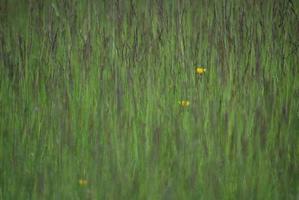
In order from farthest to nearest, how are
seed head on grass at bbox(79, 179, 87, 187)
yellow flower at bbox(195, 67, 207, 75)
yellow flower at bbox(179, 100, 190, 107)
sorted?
yellow flower at bbox(195, 67, 207, 75) < yellow flower at bbox(179, 100, 190, 107) < seed head on grass at bbox(79, 179, 87, 187)

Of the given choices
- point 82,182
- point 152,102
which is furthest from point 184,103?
point 82,182

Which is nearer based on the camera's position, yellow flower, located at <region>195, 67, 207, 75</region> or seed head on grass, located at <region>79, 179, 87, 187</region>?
seed head on grass, located at <region>79, 179, 87, 187</region>

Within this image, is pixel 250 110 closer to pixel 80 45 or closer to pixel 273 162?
pixel 273 162

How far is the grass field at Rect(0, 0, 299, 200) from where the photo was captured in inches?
91.3

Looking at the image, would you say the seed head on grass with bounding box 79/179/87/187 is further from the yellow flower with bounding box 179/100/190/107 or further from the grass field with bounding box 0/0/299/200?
the yellow flower with bounding box 179/100/190/107

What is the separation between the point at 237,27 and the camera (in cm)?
294

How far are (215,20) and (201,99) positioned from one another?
1.88 feet

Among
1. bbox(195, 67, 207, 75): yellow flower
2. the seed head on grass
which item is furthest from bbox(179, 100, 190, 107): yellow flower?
the seed head on grass

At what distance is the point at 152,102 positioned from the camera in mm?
2588

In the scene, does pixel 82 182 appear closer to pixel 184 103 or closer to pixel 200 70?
pixel 184 103

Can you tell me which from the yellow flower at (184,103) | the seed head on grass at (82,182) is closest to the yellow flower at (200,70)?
the yellow flower at (184,103)

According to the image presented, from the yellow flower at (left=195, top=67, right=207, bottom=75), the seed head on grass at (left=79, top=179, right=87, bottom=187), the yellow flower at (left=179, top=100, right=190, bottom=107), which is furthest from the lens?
the yellow flower at (left=195, top=67, right=207, bottom=75)

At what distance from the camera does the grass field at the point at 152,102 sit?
7.61 feet

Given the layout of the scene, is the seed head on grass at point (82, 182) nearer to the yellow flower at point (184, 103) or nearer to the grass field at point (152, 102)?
the grass field at point (152, 102)
